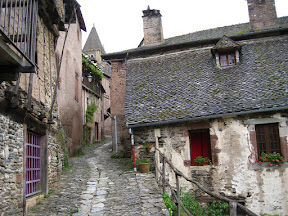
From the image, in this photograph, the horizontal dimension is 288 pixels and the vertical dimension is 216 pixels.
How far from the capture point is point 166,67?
1354 centimetres

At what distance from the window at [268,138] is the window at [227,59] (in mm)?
4073

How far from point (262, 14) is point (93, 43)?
1296 inches

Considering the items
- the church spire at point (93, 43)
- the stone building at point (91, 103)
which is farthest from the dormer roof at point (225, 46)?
the church spire at point (93, 43)

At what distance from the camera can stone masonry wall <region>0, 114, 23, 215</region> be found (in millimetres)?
5098

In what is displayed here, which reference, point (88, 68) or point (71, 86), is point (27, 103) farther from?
point (88, 68)

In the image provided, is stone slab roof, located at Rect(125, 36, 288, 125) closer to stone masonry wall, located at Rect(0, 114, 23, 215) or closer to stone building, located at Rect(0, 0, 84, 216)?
stone building, located at Rect(0, 0, 84, 216)

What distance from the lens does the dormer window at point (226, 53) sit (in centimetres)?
1245

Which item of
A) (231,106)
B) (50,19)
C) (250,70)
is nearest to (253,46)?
(250,70)

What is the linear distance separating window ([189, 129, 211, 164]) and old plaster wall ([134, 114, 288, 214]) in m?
→ 0.36

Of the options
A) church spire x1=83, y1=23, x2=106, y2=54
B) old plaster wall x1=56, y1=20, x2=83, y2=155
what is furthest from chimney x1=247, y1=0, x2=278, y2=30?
church spire x1=83, y1=23, x2=106, y2=54

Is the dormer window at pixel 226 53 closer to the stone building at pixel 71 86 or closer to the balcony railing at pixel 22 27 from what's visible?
the stone building at pixel 71 86

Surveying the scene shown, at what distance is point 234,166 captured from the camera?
9398 mm

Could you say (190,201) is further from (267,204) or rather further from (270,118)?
(270,118)

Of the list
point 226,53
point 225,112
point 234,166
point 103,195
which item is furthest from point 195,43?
point 103,195
